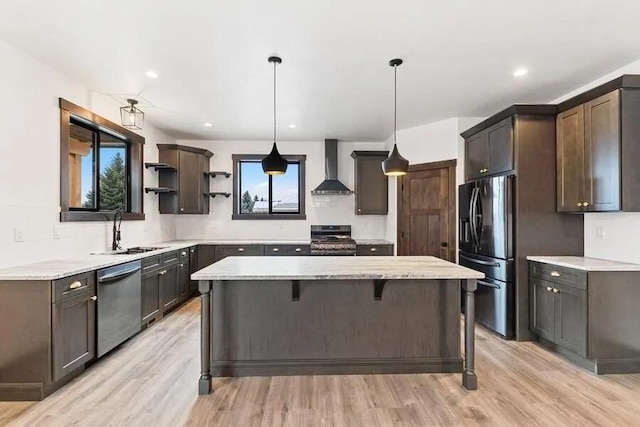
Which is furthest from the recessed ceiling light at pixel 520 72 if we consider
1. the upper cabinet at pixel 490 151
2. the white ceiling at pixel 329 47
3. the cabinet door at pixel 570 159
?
the cabinet door at pixel 570 159

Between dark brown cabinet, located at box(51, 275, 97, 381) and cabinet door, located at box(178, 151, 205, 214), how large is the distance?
8.99 feet

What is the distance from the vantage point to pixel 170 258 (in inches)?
176

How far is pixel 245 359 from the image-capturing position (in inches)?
109

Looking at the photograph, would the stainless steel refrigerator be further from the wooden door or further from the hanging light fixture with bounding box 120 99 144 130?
the hanging light fixture with bounding box 120 99 144 130

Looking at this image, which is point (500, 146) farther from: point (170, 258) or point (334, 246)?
point (170, 258)

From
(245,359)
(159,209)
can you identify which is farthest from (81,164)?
(245,359)

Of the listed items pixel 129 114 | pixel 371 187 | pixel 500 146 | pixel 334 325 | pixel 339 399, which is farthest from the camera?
pixel 371 187

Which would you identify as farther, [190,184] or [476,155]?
[190,184]

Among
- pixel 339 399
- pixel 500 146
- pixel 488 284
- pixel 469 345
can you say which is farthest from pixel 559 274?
pixel 339 399

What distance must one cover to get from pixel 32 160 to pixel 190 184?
2.61 m

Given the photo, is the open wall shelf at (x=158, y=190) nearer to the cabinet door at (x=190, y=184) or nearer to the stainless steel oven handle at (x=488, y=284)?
the cabinet door at (x=190, y=184)

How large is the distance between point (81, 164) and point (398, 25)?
12.0 feet

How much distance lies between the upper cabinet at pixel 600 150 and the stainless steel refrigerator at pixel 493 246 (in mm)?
532

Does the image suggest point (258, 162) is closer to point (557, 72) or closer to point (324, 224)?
point (324, 224)
